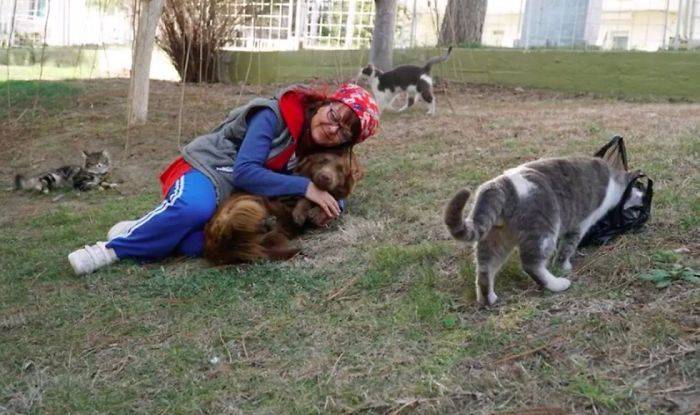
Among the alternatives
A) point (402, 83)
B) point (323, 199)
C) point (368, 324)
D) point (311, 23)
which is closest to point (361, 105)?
point (323, 199)

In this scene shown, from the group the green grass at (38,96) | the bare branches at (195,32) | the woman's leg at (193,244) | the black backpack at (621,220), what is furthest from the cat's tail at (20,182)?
the bare branches at (195,32)

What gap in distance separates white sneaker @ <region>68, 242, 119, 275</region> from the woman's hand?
3.92 ft

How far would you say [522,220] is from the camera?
3088 millimetres

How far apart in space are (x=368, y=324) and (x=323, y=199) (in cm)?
130

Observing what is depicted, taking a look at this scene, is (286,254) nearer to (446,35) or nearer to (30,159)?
(30,159)

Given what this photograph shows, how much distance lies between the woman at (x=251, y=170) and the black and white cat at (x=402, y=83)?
5.02m

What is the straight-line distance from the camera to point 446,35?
43.6ft

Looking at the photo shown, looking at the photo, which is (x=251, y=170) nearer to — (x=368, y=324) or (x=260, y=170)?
(x=260, y=170)

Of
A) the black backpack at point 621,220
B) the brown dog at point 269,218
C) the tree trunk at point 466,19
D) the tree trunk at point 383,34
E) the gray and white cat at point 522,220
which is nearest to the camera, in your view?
the gray and white cat at point 522,220

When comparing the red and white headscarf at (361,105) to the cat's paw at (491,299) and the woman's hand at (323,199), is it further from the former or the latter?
the cat's paw at (491,299)

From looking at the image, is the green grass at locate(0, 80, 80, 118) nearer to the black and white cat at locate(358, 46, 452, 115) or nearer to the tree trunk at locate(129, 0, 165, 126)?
the tree trunk at locate(129, 0, 165, 126)

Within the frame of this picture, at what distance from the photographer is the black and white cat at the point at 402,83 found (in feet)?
30.5

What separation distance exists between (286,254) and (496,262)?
4.33 feet

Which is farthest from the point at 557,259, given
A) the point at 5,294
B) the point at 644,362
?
the point at 5,294
